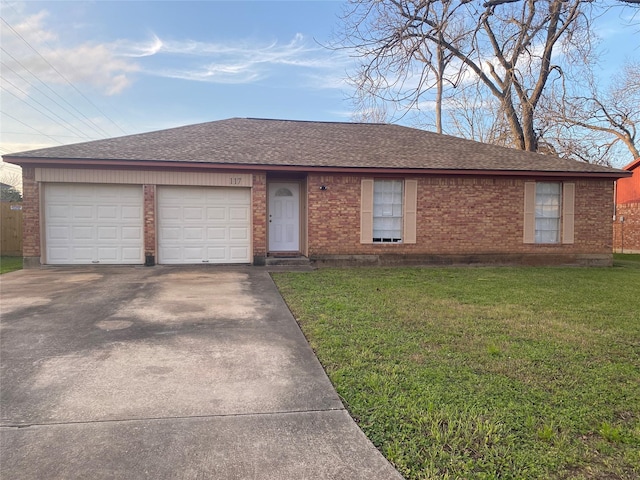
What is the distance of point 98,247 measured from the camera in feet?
36.2

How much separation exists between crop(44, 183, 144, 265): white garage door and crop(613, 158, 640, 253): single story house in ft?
73.8

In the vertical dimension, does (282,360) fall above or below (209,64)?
below

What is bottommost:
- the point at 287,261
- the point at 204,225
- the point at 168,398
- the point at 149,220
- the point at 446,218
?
the point at 168,398

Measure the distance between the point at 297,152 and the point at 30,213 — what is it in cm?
720

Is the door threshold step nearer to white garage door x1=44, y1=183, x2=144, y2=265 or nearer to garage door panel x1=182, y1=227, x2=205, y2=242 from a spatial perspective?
garage door panel x1=182, y1=227, x2=205, y2=242

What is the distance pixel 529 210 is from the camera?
12.4 m

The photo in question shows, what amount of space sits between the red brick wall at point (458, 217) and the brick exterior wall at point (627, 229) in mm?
10187

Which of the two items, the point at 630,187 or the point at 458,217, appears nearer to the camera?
the point at 458,217

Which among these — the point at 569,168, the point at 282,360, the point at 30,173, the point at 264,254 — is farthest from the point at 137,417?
the point at 569,168

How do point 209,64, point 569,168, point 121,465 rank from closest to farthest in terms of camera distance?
point 121,465, point 569,168, point 209,64

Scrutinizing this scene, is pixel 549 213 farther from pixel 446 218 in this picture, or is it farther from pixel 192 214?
pixel 192 214

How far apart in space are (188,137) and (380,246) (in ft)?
22.1

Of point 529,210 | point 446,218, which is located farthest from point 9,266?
point 529,210

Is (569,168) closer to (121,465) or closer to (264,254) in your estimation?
(264,254)
